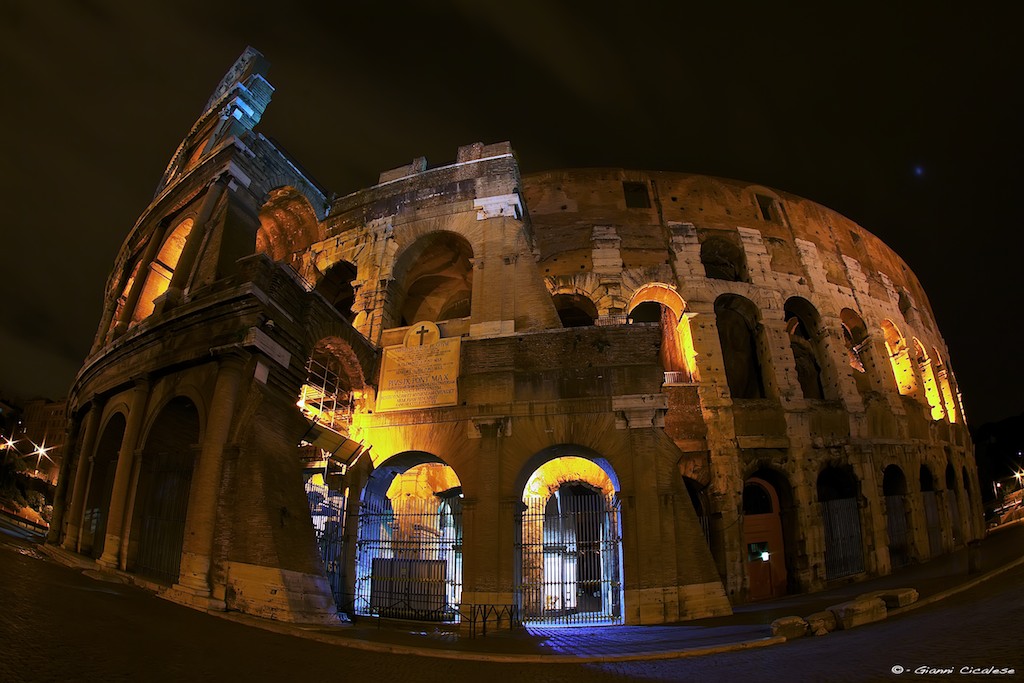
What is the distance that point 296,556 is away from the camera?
8.53 metres

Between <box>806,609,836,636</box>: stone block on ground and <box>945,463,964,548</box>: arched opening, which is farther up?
<box>945,463,964,548</box>: arched opening

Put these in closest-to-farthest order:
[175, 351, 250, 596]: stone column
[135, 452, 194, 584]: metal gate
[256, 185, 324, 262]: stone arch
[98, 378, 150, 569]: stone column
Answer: [175, 351, 250, 596]: stone column, [135, 452, 194, 584]: metal gate, [98, 378, 150, 569]: stone column, [256, 185, 324, 262]: stone arch

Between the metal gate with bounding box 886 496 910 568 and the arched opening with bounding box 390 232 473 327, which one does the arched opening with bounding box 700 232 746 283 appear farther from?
the metal gate with bounding box 886 496 910 568

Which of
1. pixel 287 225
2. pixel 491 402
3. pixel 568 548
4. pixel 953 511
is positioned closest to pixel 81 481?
pixel 287 225

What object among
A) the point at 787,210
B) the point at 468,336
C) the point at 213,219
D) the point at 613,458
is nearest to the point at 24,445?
the point at 213,219

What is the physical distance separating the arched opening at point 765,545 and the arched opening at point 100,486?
1616 centimetres

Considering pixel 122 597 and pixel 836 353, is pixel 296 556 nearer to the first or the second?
pixel 122 597

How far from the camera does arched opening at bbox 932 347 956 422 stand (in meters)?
21.9

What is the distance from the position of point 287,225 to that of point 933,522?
24.1 metres

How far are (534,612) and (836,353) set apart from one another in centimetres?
1354

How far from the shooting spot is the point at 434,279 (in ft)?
61.0

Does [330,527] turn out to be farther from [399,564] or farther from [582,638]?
[582,638]

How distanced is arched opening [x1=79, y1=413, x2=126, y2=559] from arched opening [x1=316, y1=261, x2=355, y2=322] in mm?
6604

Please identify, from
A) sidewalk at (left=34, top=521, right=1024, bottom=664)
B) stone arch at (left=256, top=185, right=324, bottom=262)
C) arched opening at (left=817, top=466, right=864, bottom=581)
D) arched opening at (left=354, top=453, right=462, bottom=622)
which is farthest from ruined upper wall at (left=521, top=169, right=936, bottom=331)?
sidewalk at (left=34, top=521, right=1024, bottom=664)
